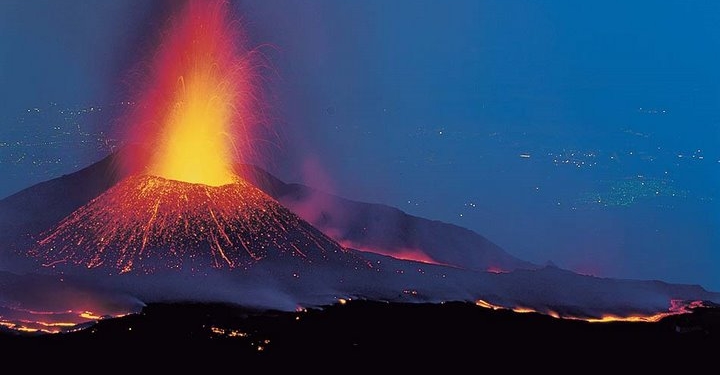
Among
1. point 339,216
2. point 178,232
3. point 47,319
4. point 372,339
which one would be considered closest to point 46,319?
point 47,319

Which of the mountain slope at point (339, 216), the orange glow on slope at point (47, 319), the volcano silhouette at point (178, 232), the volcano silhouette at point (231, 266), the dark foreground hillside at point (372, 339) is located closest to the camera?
the dark foreground hillside at point (372, 339)

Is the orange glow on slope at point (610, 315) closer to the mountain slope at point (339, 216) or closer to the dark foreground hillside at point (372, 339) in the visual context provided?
the dark foreground hillside at point (372, 339)

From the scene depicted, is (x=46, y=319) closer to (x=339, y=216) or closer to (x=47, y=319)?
(x=47, y=319)

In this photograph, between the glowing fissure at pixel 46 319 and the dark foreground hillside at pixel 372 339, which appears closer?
the dark foreground hillside at pixel 372 339

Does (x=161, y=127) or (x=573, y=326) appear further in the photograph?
(x=161, y=127)

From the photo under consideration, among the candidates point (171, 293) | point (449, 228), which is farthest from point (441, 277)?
point (449, 228)

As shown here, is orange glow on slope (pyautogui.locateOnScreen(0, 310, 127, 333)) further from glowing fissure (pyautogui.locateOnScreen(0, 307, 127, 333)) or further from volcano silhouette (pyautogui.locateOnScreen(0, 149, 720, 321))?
volcano silhouette (pyautogui.locateOnScreen(0, 149, 720, 321))

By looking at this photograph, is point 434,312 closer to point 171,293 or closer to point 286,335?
point 286,335

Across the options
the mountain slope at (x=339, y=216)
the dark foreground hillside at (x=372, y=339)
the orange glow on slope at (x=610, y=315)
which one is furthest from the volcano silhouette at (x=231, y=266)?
the mountain slope at (x=339, y=216)
